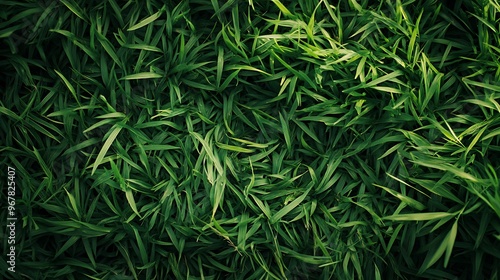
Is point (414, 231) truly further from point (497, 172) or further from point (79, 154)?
point (79, 154)

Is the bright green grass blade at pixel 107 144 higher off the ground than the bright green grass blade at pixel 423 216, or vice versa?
the bright green grass blade at pixel 107 144

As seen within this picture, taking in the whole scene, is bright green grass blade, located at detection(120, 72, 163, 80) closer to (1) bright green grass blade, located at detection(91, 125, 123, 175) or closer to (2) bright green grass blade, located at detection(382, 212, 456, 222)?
(1) bright green grass blade, located at detection(91, 125, 123, 175)

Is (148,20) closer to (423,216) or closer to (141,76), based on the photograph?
(141,76)

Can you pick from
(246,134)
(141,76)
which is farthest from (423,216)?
(141,76)

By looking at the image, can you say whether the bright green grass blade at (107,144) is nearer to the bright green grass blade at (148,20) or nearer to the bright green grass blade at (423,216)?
the bright green grass blade at (148,20)

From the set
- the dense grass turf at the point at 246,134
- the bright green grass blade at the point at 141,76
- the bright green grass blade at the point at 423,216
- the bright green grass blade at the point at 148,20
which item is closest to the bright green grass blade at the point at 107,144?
the dense grass turf at the point at 246,134

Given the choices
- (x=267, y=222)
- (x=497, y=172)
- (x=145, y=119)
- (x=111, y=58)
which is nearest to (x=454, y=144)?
(x=497, y=172)

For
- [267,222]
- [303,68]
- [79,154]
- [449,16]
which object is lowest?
[267,222]

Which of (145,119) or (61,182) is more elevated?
(145,119)
